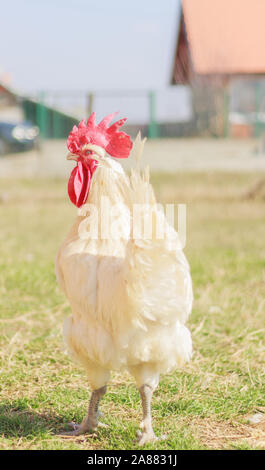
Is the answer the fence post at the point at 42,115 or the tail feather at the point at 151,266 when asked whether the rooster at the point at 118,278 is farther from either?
the fence post at the point at 42,115

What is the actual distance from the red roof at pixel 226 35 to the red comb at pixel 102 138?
1197cm

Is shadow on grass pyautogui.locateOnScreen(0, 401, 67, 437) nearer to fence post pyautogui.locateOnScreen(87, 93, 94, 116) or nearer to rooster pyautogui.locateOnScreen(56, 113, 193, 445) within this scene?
rooster pyautogui.locateOnScreen(56, 113, 193, 445)

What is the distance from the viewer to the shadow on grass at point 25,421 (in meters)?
2.88

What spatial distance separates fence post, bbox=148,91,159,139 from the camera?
1397 cm

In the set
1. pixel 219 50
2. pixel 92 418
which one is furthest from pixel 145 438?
pixel 219 50

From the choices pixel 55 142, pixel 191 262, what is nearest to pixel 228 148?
pixel 55 142

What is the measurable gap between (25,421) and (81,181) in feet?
4.24

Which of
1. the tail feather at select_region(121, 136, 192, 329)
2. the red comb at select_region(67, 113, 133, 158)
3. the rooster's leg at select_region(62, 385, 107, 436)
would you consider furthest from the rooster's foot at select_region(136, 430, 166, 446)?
the red comb at select_region(67, 113, 133, 158)

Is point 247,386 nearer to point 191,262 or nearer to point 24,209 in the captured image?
point 191,262

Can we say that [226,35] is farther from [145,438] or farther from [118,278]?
[145,438]

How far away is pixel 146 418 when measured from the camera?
2697mm

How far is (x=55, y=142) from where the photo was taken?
1477 centimetres

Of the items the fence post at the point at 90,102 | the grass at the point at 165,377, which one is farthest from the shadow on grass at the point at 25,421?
the fence post at the point at 90,102

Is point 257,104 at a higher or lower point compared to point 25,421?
higher
